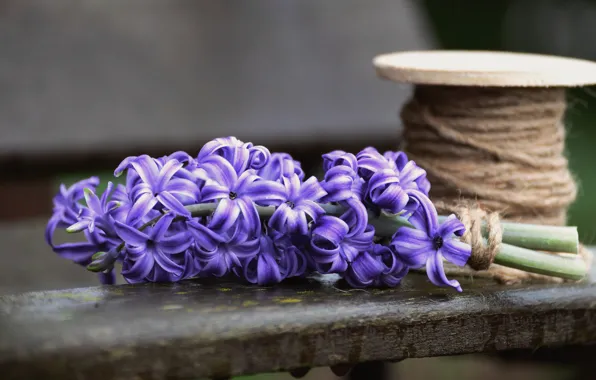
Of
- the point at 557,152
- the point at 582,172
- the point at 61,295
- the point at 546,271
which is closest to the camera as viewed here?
the point at 61,295

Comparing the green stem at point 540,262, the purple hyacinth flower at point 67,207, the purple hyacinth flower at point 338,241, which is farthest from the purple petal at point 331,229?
the purple hyacinth flower at point 67,207

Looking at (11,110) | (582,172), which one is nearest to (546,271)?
(11,110)

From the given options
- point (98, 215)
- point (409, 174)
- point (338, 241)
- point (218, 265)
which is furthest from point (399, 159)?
point (98, 215)

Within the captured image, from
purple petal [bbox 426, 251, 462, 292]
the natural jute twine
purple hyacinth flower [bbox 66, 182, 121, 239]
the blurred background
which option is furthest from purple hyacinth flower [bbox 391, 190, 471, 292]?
the blurred background

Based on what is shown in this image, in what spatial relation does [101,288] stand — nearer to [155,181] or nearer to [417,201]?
[155,181]

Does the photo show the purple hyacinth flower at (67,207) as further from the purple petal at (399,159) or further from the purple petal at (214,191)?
the purple petal at (399,159)

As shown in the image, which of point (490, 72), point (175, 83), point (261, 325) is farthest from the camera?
point (175, 83)

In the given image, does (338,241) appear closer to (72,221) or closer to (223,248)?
(223,248)
